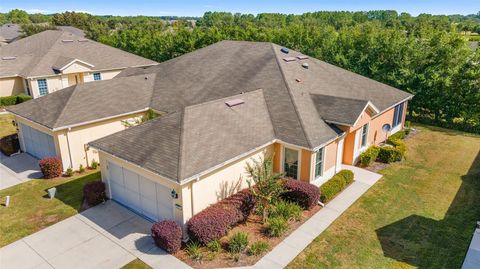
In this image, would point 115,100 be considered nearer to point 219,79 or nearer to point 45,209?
point 219,79

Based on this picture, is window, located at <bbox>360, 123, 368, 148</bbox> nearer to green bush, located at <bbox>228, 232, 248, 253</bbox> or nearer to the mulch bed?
the mulch bed

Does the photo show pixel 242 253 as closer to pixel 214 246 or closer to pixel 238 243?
pixel 238 243

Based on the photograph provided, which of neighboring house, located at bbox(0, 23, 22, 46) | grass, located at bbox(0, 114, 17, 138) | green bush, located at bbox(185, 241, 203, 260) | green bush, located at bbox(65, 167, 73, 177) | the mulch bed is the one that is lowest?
the mulch bed

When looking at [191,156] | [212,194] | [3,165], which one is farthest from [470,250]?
[3,165]

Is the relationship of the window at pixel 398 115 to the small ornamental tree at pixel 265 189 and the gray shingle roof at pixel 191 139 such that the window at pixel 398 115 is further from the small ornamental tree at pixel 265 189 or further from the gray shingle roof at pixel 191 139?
the small ornamental tree at pixel 265 189

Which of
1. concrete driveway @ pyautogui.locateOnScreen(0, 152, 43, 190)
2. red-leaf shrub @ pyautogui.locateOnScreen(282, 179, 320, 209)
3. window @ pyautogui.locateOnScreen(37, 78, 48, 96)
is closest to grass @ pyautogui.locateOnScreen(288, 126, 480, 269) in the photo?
red-leaf shrub @ pyautogui.locateOnScreen(282, 179, 320, 209)

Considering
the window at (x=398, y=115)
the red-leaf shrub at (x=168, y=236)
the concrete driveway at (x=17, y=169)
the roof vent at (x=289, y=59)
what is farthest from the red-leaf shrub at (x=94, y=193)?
the window at (x=398, y=115)
